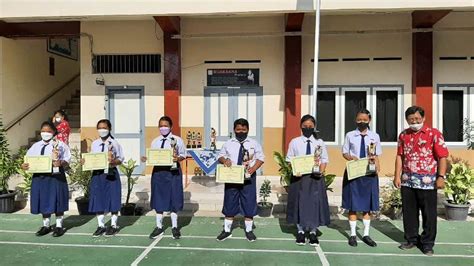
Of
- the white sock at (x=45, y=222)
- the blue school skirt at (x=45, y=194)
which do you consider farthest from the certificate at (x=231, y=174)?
the white sock at (x=45, y=222)

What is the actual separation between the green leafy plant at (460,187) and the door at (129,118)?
615 centimetres

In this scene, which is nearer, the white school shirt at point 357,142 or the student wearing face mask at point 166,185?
the white school shirt at point 357,142

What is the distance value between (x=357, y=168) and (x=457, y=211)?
2611 millimetres

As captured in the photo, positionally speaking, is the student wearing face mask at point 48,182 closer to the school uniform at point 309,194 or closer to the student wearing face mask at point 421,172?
the school uniform at point 309,194

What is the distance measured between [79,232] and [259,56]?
529 centimetres

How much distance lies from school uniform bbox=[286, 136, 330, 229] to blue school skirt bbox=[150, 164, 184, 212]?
1497 mm

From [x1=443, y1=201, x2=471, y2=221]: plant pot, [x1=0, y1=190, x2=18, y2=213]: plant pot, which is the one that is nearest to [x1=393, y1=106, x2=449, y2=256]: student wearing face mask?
[x1=443, y1=201, x2=471, y2=221]: plant pot

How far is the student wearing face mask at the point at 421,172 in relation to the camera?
4.70m

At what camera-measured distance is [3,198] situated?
273 inches

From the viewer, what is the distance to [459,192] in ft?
21.6

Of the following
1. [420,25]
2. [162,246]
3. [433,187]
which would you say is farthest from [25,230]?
[420,25]

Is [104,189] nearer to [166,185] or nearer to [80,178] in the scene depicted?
[166,185]

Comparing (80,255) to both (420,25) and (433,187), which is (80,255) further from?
(420,25)

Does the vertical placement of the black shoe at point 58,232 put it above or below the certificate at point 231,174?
below
